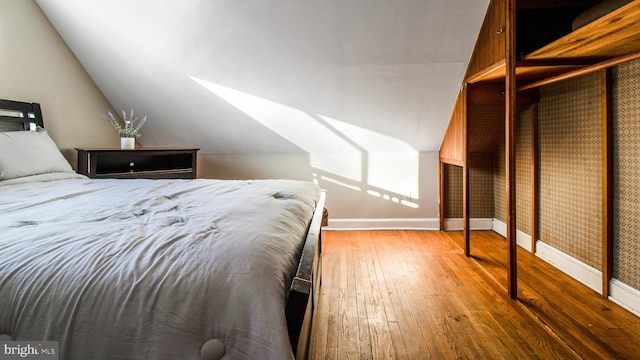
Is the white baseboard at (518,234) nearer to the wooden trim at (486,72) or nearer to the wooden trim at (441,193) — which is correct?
the wooden trim at (441,193)

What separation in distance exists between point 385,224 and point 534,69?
6.85 ft

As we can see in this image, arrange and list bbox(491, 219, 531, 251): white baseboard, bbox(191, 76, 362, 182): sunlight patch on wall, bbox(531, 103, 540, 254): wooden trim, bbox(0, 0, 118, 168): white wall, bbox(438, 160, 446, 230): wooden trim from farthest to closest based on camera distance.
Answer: bbox(438, 160, 446, 230): wooden trim, bbox(191, 76, 362, 182): sunlight patch on wall, bbox(491, 219, 531, 251): white baseboard, bbox(531, 103, 540, 254): wooden trim, bbox(0, 0, 118, 168): white wall

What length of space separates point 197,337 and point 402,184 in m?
3.37

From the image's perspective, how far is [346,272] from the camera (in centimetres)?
272

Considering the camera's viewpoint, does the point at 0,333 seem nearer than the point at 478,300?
Yes

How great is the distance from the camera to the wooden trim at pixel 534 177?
9.77ft

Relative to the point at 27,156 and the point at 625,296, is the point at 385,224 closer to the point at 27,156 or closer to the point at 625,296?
the point at 625,296

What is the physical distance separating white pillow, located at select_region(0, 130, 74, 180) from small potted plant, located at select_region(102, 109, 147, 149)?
712 millimetres

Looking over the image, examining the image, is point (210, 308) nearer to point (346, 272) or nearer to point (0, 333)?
point (0, 333)

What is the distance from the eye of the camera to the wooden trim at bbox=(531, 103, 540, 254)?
2.98 metres

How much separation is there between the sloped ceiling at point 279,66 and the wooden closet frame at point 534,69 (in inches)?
8.0

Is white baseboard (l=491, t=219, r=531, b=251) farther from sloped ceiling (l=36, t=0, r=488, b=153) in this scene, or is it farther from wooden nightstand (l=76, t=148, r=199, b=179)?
wooden nightstand (l=76, t=148, r=199, b=179)

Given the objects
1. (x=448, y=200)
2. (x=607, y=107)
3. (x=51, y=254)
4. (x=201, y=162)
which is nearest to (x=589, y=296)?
(x=607, y=107)

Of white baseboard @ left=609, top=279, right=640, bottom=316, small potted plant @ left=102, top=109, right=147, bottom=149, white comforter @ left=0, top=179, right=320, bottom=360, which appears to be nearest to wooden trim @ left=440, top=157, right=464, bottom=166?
white baseboard @ left=609, top=279, right=640, bottom=316
